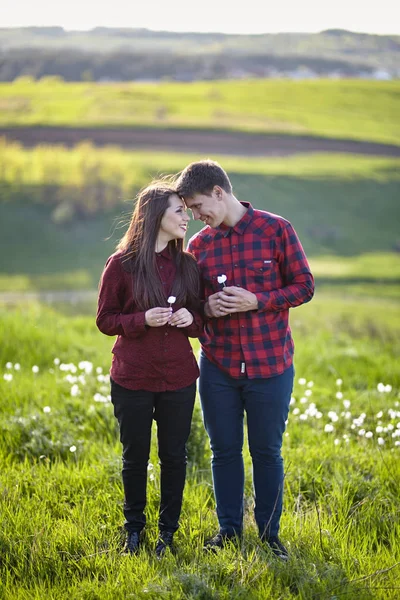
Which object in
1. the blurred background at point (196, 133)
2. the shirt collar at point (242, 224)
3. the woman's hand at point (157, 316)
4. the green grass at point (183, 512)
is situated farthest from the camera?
the blurred background at point (196, 133)

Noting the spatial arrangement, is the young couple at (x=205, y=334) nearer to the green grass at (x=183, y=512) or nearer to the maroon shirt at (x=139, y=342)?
the maroon shirt at (x=139, y=342)

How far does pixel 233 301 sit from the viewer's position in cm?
315

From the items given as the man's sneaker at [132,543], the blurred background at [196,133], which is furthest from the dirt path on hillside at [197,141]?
the man's sneaker at [132,543]

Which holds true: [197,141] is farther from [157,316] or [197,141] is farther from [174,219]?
[157,316]

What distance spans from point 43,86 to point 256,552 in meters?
14.5

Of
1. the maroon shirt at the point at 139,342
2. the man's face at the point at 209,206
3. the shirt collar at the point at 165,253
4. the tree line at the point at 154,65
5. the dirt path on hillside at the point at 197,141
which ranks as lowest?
the maroon shirt at the point at 139,342

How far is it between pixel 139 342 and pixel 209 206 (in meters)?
0.72

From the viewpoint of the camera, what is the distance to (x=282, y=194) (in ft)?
50.2

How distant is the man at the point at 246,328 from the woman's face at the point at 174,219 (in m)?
0.04

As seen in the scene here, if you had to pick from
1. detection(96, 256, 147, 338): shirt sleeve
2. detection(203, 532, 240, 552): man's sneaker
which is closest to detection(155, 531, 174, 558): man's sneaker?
detection(203, 532, 240, 552): man's sneaker

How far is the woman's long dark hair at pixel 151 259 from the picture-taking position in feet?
10.4

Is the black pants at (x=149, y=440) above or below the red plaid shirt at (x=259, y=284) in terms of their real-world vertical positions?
below

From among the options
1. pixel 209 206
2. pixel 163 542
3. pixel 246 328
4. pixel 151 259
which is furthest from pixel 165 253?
pixel 163 542

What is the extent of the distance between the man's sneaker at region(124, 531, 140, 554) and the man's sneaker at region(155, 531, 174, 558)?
0.33 ft
